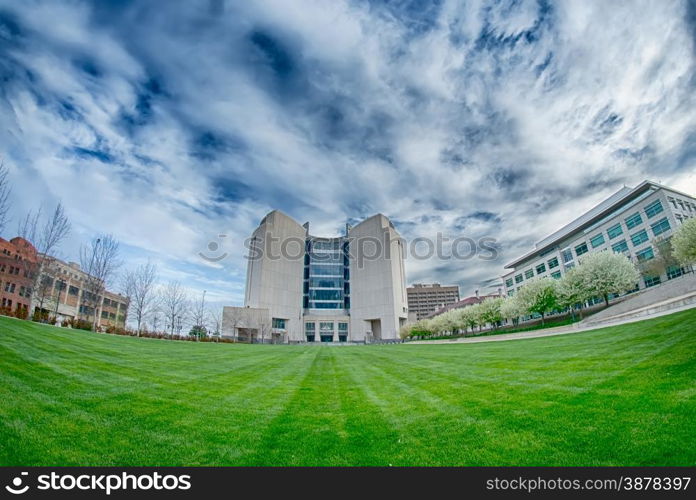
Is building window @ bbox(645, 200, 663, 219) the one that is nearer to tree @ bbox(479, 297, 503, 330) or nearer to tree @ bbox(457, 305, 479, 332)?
tree @ bbox(479, 297, 503, 330)

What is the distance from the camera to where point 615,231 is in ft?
195

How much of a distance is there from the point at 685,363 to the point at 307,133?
2262cm

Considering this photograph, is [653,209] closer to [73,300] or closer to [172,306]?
[172,306]

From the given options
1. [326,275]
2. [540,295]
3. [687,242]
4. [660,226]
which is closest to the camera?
[687,242]

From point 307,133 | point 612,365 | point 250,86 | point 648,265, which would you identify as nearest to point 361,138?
point 307,133

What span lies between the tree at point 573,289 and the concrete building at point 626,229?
726 inches

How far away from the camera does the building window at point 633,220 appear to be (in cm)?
5431

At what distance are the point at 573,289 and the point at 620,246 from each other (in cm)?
2631

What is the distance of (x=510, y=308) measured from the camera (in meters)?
54.3

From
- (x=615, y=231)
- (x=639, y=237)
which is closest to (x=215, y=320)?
(x=639, y=237)

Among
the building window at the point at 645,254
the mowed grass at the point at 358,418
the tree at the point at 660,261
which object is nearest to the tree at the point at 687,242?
the tree at the point at 660,261

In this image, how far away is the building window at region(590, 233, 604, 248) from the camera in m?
62.5
